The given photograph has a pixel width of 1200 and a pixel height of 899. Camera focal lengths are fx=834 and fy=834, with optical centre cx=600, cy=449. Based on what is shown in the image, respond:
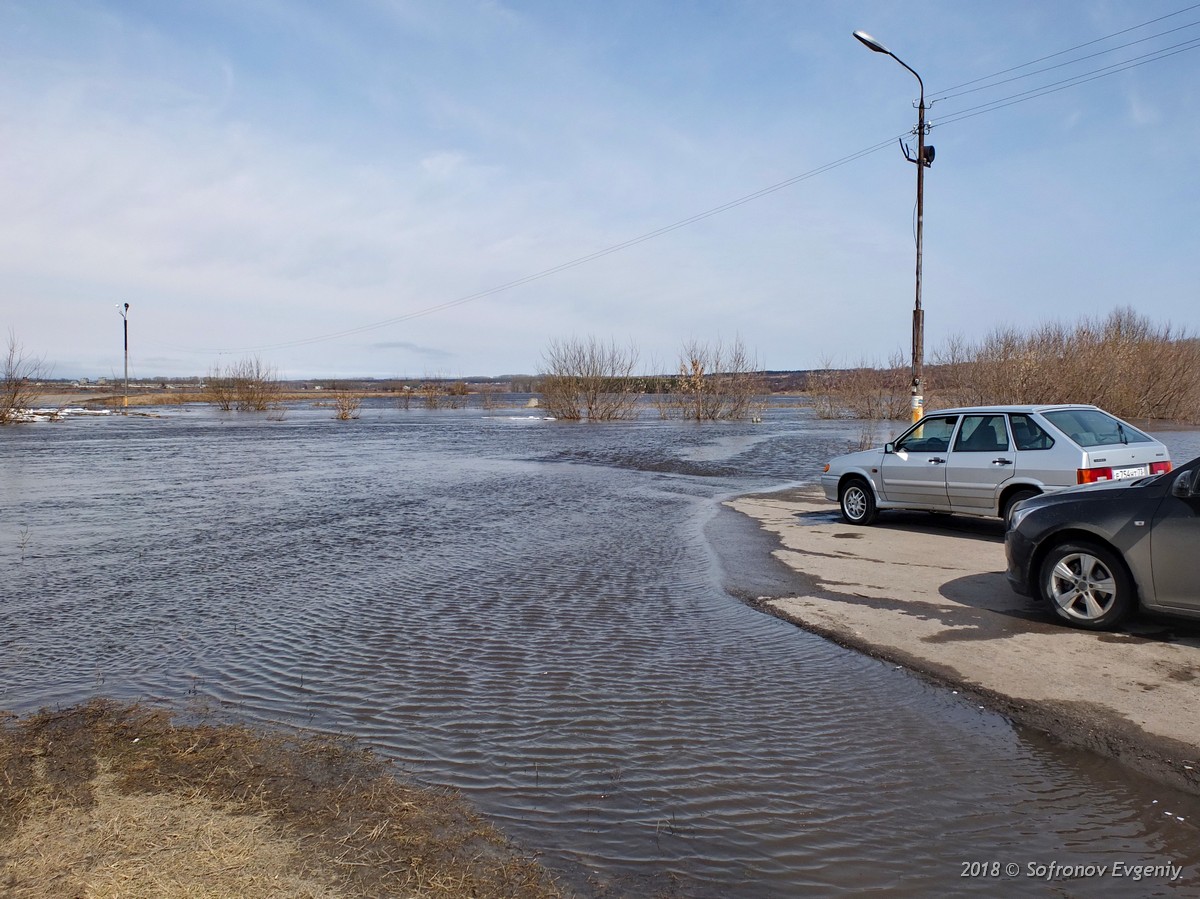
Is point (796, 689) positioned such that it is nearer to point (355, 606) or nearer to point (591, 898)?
point (591, 898)

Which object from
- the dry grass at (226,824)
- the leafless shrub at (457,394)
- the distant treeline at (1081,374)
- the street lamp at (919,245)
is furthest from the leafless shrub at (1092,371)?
the leafless shrub at (457,394)

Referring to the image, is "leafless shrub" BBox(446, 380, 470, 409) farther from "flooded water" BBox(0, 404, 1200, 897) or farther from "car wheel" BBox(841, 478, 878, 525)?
"car wheel" BBox(841, 478, 878, 525)

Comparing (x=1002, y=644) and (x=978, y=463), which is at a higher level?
(x=978, y=463)

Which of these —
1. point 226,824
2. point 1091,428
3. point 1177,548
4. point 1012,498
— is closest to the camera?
point 226,824

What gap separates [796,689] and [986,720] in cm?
117

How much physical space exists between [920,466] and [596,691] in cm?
762

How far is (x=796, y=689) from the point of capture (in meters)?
5.62

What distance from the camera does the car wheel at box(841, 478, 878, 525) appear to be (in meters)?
12.4

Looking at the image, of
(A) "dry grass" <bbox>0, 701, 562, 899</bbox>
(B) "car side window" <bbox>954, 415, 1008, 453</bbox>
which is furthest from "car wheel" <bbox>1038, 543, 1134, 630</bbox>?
(A) "dry grass" <bbox>0, 701, 562, 899</bbox>

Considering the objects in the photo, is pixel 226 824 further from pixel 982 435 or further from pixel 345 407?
pixel 345 407

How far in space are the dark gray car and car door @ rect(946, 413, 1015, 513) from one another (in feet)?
11.5

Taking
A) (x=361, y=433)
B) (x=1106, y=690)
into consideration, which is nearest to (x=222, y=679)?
(x=1106, y=690)

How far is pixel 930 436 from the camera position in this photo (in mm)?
11602

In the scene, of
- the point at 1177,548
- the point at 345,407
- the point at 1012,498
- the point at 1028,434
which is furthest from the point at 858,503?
the point at 345,407
